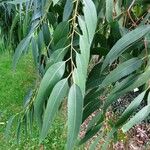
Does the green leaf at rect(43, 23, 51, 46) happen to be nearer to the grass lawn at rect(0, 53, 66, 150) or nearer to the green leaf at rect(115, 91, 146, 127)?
the green leaf at rect(115, 91, 146, 127)

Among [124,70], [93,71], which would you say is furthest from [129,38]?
[93,71]

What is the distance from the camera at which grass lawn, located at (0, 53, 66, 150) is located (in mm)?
4027

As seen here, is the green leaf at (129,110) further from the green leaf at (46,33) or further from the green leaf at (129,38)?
the green leaf at (46,33)

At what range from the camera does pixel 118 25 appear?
1.11 m

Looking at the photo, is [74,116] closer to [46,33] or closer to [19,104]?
[46,33]

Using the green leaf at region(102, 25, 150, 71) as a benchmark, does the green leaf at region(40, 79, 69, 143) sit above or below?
below

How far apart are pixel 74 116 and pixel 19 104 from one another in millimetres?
4358

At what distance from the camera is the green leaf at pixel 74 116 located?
2.69 ft

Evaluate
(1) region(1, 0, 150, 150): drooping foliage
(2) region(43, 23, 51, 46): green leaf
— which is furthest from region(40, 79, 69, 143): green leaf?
(2) region(43, 23, 51, 46): green leaf

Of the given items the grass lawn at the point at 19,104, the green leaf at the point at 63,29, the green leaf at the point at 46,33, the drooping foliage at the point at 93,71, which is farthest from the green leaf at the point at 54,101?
the grass lawn at the point at 19,104

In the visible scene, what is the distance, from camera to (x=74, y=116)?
2.70 feet

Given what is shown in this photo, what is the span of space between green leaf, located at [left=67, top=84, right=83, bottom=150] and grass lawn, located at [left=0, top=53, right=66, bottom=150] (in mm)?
1903

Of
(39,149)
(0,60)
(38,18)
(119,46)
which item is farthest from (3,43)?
(0,60)

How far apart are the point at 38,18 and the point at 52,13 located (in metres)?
0.12
